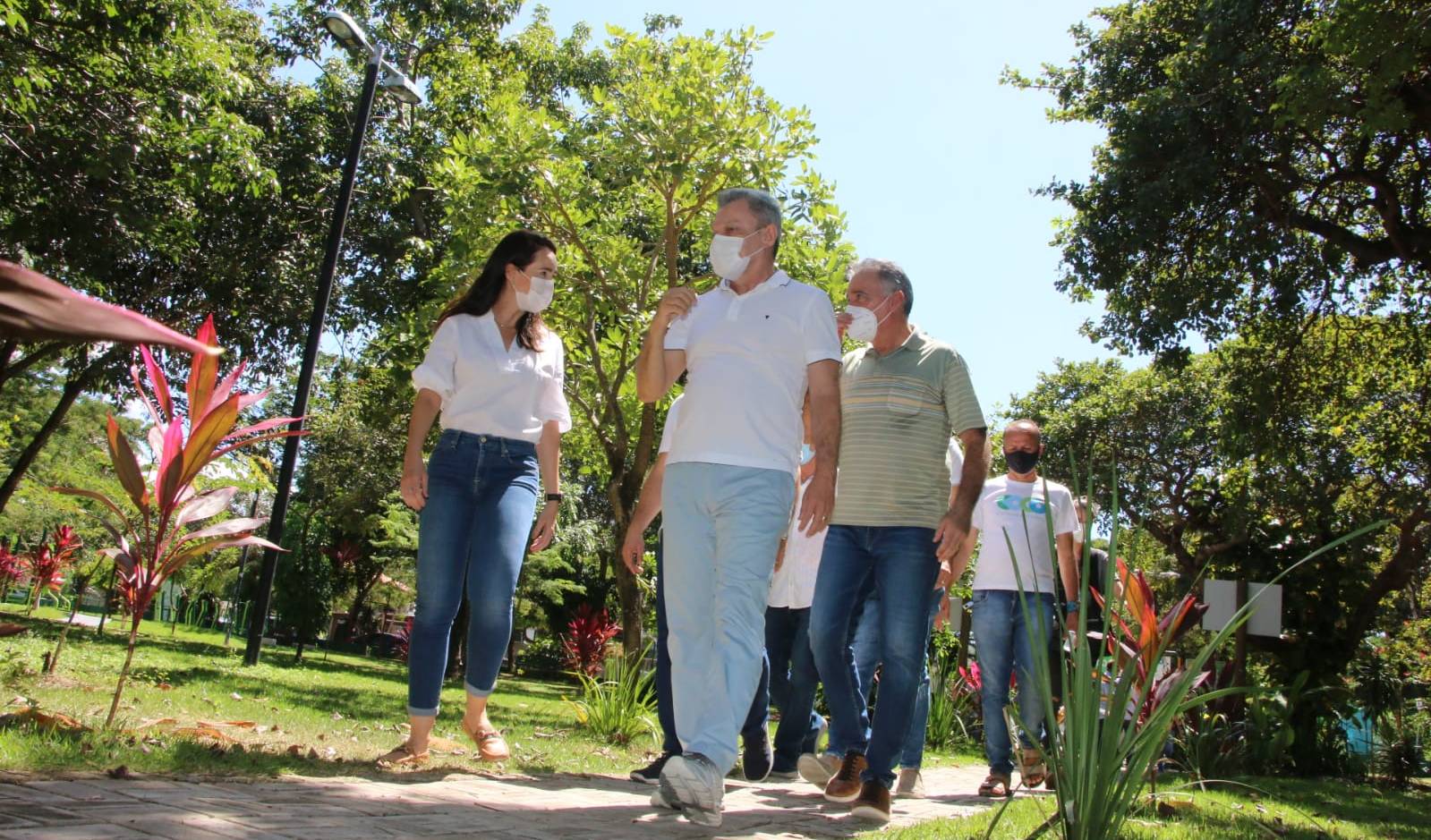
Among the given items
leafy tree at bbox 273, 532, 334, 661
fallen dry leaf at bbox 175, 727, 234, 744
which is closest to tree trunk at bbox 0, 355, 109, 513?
leafy tree at bbox 273, 532, 334, 661

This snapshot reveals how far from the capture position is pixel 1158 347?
14.7 m

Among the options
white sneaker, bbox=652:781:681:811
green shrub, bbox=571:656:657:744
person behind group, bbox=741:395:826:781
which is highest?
person behind group, bbox=741:395:826:781

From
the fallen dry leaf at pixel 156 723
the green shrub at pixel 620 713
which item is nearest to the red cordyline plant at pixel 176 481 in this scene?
the fallen dry leaf at pixel 156 723

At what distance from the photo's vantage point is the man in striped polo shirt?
14.5ft

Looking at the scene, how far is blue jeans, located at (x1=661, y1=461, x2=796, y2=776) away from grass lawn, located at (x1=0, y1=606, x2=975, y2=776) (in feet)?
4.26

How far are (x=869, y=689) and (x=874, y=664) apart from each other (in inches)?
7.8

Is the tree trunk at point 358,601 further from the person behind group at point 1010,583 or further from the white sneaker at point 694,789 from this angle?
the white sneaker at point 694,789

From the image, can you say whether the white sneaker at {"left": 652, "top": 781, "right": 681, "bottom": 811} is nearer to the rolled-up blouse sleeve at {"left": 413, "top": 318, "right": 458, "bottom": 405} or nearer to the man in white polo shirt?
the man in white polo shirt

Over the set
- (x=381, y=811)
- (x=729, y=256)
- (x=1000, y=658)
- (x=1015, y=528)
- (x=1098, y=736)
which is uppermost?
(x=729, y=256)

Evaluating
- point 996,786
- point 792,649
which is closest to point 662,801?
point 792,649

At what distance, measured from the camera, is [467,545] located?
4762mm

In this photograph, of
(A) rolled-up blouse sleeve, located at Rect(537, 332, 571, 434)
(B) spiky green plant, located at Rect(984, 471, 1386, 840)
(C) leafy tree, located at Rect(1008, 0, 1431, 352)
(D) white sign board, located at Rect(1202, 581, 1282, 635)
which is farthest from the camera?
(C) leafy tree, located at Rect(1008, 0, 1431, 352)

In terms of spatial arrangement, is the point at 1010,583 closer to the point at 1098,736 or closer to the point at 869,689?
the point at 869,689

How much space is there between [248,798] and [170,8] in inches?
460
